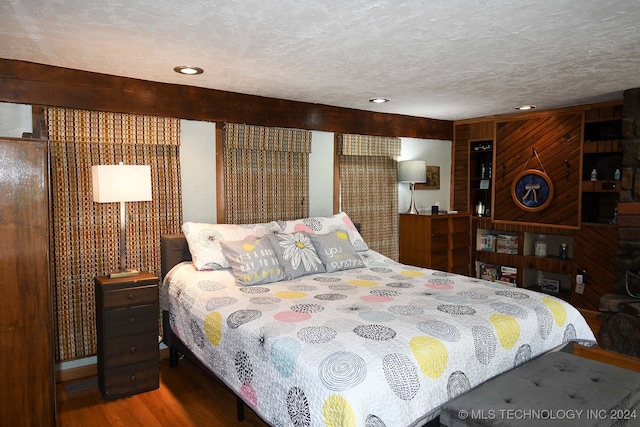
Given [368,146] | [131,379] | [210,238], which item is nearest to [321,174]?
[368,146]

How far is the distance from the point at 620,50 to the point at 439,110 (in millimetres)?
2242

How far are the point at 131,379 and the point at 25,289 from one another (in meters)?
1.00

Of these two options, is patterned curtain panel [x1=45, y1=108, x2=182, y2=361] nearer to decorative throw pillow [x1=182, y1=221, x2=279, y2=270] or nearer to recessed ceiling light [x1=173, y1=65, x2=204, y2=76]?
decorative throw pillow [x1=182, y1=221, x2=279, y2=270]

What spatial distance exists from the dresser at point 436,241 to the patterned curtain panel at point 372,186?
14cm

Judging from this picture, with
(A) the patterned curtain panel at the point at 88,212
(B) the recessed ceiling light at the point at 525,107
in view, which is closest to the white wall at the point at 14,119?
(A) the patterned curtain panel at the point at 88,212

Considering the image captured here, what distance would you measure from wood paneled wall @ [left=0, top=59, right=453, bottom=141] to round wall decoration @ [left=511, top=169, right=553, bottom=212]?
156cm

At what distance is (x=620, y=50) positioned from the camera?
2.64m

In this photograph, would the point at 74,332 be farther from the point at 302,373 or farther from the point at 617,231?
the point at 617,231

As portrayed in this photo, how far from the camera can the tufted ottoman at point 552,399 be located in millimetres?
1812

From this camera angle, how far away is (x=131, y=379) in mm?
2945

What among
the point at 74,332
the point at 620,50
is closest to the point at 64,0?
the point at 74,332

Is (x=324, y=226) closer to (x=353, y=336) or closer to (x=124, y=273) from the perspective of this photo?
(x=124, y=273)

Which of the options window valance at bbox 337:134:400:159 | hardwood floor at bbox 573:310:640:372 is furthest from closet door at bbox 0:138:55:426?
hardwood floor at bbox 573:310:640:372

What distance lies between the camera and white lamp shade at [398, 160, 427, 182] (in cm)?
498
